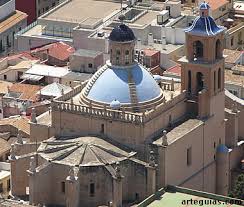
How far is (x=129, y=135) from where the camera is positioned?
3777 inches

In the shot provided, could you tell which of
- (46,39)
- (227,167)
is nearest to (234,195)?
(227,167)

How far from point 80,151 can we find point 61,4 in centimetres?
4680

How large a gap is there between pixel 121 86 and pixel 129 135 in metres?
3.55

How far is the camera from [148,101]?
97625 millimetres

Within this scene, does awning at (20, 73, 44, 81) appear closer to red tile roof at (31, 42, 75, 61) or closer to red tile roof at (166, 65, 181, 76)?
red tile roof at (31, 42, 75, 61)

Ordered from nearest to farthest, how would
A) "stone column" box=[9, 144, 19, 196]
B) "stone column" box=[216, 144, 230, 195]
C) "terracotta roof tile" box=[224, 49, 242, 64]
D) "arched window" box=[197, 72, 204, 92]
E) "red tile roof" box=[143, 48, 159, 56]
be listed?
"stone column" box=[9, 144, 19, 196]
"arched window" box=[197, 72, 204, 92]
"stone column" box=[216, 144, 230, 195]
"terracotta roof tile" box=[224, 49, 242, 64]
"red tile roof" box=[143, 48, 159, 56]

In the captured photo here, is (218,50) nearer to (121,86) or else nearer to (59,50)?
(121,86)

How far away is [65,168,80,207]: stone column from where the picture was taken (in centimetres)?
9281

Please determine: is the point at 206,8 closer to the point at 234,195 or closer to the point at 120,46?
the point at 120,46

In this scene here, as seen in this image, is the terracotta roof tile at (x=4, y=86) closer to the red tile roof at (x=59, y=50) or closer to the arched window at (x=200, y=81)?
the red tile roof at (x=59, y=50)

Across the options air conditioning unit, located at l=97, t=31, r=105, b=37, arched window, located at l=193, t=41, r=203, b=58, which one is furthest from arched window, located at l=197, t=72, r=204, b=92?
air conditioning unit, located at l=97, t=31, r=105, b=37

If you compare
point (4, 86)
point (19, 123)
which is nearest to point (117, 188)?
point (19, 123)

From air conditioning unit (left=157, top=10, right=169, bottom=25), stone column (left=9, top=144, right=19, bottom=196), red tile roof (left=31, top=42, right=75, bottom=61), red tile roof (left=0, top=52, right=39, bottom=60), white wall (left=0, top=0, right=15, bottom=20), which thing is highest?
air conditioning unit (left=157, top=10, right=169, bottom=25)

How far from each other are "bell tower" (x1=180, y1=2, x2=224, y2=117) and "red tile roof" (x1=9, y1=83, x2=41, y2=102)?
20513mm
